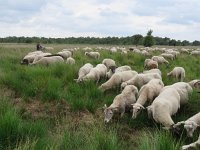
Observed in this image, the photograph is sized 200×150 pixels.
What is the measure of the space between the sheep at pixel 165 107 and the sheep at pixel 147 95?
1.08 feet

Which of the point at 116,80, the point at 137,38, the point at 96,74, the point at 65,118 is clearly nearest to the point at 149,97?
the point at 65,118

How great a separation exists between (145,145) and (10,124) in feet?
8.36

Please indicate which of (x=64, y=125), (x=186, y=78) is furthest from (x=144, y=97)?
(x=186, y=78)

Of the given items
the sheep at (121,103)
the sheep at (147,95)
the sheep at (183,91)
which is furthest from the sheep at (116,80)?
the sheep at (183,91)

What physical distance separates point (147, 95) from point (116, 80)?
2.53 meters

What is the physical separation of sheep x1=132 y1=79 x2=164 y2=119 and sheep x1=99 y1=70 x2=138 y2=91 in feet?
5.51

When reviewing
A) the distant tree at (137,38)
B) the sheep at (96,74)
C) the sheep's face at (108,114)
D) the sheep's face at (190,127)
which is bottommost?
the distant tree at (137,38)

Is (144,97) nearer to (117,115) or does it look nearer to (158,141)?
(117,115)

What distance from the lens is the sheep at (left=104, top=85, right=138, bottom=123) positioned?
8.91 metres

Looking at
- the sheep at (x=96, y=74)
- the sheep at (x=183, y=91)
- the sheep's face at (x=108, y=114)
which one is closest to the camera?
the sheep's face at (x=108, y=114)

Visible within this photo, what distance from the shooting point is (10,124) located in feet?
21.7

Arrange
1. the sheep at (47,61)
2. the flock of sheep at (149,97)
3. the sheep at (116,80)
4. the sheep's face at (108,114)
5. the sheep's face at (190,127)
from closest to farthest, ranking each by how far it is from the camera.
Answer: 1. the sheep's face at (190,127)
2. the flock of sheep at (149,97)
3. the sheep's face at (108,114)
4. the sheep at (116,80)
5. the sheep at (47,61)

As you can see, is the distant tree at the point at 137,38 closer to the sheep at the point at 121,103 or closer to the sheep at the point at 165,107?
the sheep at the point at 121,103

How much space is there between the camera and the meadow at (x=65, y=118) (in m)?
6.23
